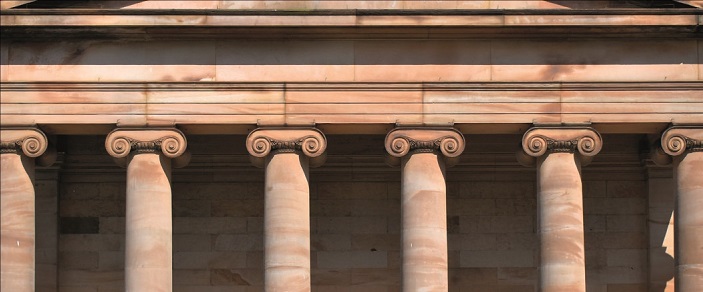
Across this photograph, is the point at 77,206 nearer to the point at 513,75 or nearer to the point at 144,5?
the point at 144,5

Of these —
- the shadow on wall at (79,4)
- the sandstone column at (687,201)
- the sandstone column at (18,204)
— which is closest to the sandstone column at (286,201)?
the shadow on wall at (79,4)

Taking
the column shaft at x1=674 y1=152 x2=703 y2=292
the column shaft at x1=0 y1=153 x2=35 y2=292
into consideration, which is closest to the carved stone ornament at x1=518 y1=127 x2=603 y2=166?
the column shaft at x1=674 y1=152 x2=703 y2=292

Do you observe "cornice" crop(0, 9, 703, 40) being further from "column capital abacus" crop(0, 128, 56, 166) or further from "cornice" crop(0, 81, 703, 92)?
"column capital abacus" crop(0, 128, 56, 166)

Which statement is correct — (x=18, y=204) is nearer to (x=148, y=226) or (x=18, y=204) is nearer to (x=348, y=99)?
(x=148, y=226)

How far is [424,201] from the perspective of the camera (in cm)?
6284

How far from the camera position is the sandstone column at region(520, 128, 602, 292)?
6247 centimetres

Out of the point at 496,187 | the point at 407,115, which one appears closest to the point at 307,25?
the point at 407,115

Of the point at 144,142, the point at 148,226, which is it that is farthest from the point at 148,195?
the point at 144,142

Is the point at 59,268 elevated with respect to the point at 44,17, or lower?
lower

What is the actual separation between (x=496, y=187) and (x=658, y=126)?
22.8ft

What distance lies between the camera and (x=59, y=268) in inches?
2692

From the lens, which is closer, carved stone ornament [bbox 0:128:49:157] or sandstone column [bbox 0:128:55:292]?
sandstone column [bbox 0:128:55:292]

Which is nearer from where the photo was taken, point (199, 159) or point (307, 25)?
point (307, 25)

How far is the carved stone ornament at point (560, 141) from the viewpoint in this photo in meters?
63.0
